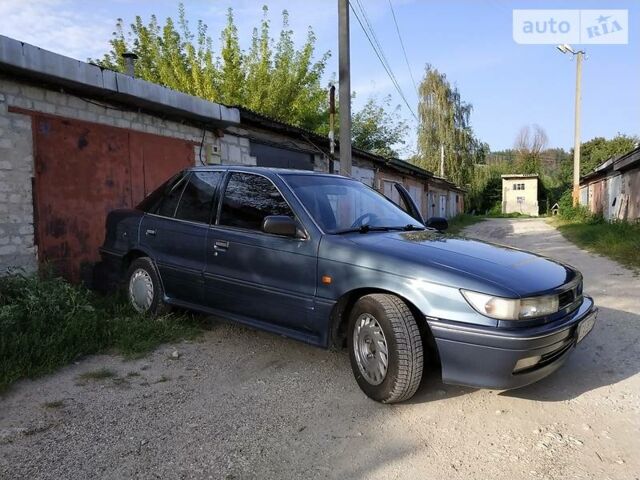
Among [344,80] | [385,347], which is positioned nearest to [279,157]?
[344,80]

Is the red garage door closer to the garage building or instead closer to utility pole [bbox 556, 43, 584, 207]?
the garage building

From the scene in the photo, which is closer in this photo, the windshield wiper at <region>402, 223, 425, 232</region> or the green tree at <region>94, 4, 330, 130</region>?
the windshield wiper at <region>402, 223, 425, 232</region>

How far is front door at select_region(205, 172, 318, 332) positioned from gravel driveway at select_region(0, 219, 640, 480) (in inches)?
20.6

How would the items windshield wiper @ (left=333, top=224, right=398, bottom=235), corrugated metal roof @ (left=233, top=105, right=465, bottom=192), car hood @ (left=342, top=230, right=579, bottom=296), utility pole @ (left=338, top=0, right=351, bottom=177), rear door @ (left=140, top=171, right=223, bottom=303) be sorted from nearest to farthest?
car hood @ (left=342, top=230, right=579, bottom=296) < windshield wiper @ (left=333, top=224, right=398, bottom=235) < rear door @ (left=140, top=171, right=223, bottom=303) < corrugated metal roof @ (left=233, top=105, right=465, bottom=192) < utility pole @ (left=338, top=0, right=351, bottom=177)

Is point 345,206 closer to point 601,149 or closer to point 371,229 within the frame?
point 371,229

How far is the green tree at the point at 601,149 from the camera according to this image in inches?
1720

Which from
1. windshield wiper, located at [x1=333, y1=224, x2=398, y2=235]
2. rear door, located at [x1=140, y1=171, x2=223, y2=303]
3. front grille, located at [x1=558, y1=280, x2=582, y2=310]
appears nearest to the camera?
front grille, located at [x1=558, y1=280, x2=582, y2=310]

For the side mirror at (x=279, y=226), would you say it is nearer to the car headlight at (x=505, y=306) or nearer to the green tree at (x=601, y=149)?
the car headlight at (x=505, y=306)

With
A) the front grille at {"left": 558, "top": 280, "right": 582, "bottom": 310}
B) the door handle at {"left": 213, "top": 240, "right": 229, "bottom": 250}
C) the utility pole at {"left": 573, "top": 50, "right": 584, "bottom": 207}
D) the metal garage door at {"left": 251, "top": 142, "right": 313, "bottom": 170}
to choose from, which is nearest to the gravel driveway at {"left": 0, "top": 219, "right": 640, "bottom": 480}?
the front grille at {"left": 558, "top": 280, "right": 582, "bottom": 310}

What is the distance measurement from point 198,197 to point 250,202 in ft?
2.39

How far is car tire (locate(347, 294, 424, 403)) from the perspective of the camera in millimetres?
3143

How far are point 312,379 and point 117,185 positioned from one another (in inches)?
179

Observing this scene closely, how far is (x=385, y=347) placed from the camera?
3252mm

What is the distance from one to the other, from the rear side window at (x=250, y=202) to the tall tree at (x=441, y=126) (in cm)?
3592
